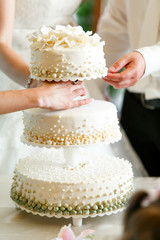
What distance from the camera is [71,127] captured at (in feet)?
4.00

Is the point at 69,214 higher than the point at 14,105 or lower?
lower

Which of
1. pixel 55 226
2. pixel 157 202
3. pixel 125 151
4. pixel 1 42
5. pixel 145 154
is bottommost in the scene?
pixel 145 154

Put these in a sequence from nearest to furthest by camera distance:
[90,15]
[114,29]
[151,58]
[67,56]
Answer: [67,56] < [151,58] < [114,29] < [90,15]

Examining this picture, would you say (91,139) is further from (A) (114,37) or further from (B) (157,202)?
(A) (114,37)

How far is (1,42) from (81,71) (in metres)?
0.54

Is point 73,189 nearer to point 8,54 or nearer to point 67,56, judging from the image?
point 67,56

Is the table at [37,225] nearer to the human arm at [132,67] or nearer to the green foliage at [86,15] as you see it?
the human arm at [132,67]

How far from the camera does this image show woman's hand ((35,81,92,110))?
1.24 meters

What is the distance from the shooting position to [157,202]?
1.60ft

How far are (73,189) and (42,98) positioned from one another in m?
0.29

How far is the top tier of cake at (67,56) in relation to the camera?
1197 millimetres

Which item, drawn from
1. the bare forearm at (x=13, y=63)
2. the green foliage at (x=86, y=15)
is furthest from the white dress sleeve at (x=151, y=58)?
the green foliage at (x=86, y=15)

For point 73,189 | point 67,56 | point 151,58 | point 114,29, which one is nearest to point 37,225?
point 73,189

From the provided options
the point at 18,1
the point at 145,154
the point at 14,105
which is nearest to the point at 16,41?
the point at 18,1
